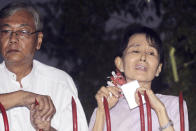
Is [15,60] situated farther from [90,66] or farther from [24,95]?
[90,66]

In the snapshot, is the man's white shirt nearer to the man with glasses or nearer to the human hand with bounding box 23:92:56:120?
the man with glasses

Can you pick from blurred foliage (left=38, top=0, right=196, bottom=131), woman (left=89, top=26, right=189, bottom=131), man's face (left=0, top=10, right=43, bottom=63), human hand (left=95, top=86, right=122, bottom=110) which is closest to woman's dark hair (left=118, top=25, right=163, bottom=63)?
woman (left=89, top=26, right=189, bottom=131)

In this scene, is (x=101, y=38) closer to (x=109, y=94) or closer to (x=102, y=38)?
(x=102, y=38)

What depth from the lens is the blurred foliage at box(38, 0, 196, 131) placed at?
219 inches

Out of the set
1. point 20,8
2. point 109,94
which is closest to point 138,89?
point 109,94

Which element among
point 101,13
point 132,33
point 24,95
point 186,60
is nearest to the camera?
point 24,95

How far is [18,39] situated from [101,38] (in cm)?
518

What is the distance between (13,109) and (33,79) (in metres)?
0.21

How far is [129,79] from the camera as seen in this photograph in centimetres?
251

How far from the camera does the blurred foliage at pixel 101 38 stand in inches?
219

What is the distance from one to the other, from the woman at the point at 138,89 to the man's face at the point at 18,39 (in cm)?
45

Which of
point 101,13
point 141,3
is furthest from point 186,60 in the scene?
point 101,13

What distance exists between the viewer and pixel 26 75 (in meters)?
2.58

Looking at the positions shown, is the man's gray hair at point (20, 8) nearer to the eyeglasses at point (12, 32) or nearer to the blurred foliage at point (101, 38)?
the eyeglasses at point (12, 32)
